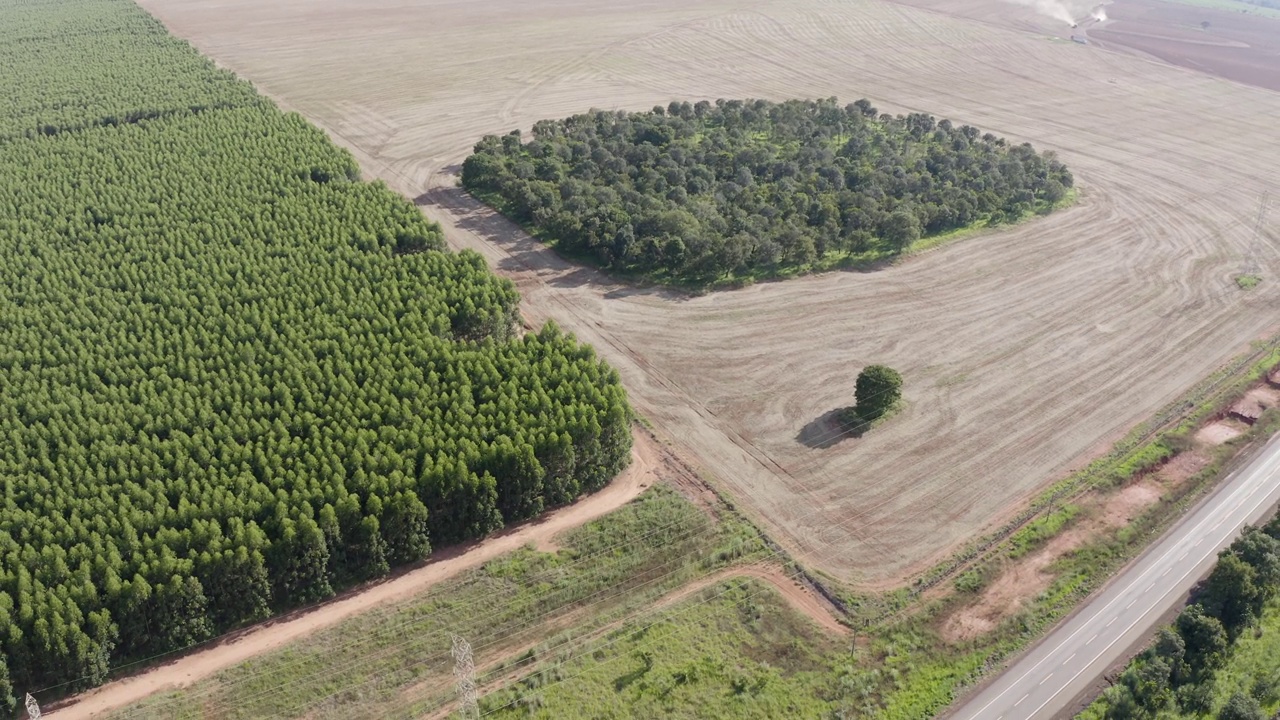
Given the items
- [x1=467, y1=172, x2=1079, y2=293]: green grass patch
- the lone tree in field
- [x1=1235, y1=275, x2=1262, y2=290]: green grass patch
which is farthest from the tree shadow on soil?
[x1=1235, y1=275, x2=1262, y2=290]: green grass patch

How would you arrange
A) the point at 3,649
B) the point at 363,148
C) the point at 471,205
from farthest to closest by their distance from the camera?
1. the point at 363,148
2. the point at 471,205
3. the point at 3,649

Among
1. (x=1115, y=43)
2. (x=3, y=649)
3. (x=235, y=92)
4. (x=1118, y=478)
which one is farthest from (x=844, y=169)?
(x=1115, y=43)

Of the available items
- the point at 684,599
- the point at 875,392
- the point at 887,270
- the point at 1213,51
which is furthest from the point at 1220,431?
the point at 1213,51

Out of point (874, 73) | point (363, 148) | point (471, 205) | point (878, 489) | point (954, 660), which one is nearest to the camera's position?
point (954, 660)

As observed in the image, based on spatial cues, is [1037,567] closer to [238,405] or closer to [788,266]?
[788,266]

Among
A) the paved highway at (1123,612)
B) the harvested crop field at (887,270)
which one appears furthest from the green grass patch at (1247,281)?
the paved highway at (1123,612)

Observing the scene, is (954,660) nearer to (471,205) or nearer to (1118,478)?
(1118,478)

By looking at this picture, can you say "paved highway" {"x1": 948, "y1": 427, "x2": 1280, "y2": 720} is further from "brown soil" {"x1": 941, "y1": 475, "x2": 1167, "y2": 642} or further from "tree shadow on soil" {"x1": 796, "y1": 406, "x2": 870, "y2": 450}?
"tree shadow on soil" {"x1": 796, "y1": 406, "x2": 870, "y2": 450}
